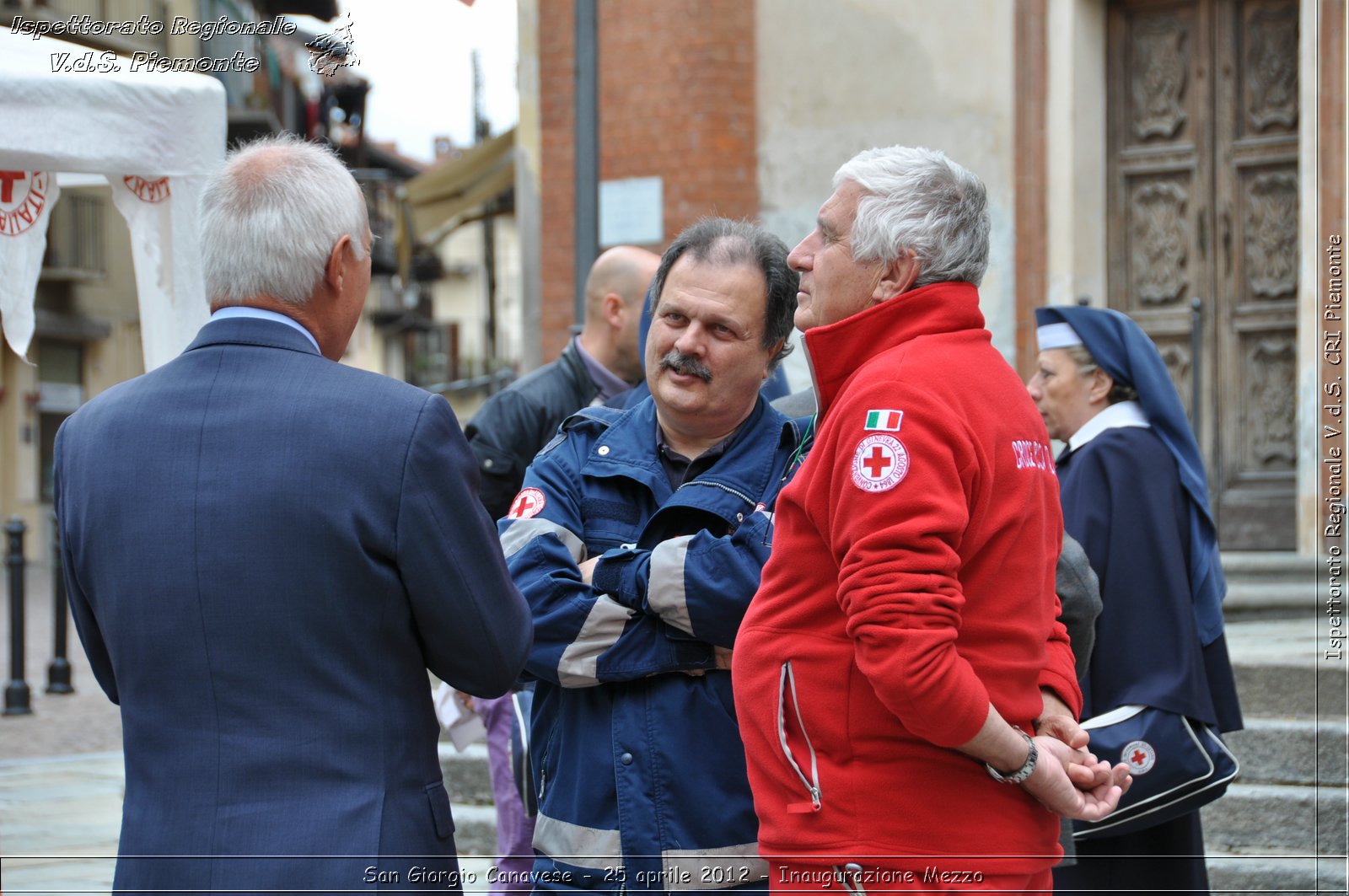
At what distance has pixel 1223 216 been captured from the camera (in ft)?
26.7

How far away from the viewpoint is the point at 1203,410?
8.16m

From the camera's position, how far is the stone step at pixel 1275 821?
16.7 feet

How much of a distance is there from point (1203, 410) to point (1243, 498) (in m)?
0.56

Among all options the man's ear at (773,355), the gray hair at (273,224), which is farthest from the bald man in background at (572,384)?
the gray hair at (273,224)

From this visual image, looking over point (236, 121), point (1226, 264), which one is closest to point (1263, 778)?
point (1226, 264)

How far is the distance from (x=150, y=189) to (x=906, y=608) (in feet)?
10.4

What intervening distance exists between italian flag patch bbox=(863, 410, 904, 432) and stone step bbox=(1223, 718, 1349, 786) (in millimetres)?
3795

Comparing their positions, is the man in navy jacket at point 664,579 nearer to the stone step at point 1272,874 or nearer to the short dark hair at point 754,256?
the short dark hair at point 754,256

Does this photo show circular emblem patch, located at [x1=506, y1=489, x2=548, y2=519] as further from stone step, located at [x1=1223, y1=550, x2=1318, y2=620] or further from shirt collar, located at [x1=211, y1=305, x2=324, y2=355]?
stone step, located at [x1=1223, y1=550, x2=1318, y2=620]

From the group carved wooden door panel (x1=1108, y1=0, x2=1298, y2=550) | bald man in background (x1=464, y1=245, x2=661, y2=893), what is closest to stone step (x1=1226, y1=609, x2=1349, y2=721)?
carved wooden door panel (x1=1108, y1=0, x2=1298, y2=550)

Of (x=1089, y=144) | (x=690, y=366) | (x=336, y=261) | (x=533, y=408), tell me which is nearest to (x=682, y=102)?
(x=1089, y=144)

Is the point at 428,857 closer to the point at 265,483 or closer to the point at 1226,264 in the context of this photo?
the point at 265,483

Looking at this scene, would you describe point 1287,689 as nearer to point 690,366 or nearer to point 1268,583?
point 1268,583

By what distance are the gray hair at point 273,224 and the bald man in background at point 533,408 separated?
216 cm
